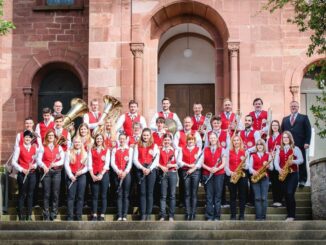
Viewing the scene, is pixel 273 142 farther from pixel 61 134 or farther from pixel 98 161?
pixel 61 134

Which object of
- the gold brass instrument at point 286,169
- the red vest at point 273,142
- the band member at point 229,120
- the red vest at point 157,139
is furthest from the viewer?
the band member at point 229,120

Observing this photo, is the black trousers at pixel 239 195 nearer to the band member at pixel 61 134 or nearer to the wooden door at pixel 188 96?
the band member at pixel 61 134

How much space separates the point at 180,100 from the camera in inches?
A: 860

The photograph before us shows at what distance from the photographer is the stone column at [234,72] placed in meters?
18.8

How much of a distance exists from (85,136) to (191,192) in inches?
96.0

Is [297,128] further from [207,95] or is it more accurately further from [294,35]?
[207,95]

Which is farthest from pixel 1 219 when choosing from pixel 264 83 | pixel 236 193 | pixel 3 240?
pixel 264 83

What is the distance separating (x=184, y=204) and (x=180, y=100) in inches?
324

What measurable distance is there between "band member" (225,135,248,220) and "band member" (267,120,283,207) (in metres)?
0.82

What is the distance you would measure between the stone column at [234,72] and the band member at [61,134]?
5675 mm

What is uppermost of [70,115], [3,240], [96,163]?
[70,115]

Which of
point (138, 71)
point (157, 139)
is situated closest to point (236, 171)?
point (157, 139)

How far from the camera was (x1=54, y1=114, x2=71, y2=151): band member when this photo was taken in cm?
1436

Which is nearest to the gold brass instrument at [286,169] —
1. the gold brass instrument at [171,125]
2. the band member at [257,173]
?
the band member at [257,173]
